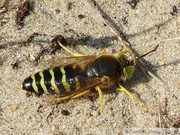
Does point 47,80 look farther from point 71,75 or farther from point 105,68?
point 105,68

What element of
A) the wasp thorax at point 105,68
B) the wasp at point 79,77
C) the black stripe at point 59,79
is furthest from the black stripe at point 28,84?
the wasp thorax at point 105,68

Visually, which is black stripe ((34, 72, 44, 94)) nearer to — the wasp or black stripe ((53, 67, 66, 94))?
the wasp

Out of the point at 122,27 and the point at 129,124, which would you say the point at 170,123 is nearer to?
the point at 129,124

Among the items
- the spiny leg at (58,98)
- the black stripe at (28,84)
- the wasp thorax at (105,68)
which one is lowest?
the spiny leg at (58,98)

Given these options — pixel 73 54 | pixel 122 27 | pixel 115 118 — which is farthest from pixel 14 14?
pixel 115 118

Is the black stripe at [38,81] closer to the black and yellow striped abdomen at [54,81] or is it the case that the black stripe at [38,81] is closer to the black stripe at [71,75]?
the black and yellow striped abdomen at [54,81]
